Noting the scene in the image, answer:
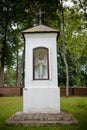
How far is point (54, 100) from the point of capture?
11211 mm

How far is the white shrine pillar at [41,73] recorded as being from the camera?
11.2 meters

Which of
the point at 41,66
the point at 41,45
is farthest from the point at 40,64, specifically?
the point at 41,45

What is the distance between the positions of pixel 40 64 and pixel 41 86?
103cm

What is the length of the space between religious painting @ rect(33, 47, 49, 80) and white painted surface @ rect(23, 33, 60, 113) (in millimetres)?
152

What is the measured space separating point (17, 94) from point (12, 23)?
7859 mm

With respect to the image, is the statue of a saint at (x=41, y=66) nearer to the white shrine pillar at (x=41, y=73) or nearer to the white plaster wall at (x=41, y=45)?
the white shrine pillar at (x=41, y=73)

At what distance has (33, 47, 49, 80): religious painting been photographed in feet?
38.3

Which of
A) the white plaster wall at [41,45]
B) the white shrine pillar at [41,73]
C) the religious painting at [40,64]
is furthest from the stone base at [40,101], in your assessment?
the religious painting at [40,64]

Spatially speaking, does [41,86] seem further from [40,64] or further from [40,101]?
[40,64]

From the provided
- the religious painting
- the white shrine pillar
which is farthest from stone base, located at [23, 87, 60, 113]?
the religious painting

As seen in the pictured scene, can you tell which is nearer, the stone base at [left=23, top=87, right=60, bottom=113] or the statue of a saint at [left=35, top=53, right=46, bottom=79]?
the stone base at [left=23, top=87, right=60, bottom=113]

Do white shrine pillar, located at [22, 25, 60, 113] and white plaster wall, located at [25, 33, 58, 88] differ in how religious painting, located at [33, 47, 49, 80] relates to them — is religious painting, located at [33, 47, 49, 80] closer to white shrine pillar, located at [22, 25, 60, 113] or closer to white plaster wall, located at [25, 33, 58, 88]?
white shrine pillar, located at [22, 25, 60, 113]

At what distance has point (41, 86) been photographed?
11422 millimetres

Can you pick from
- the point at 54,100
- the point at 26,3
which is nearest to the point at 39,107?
the point at 54,100
